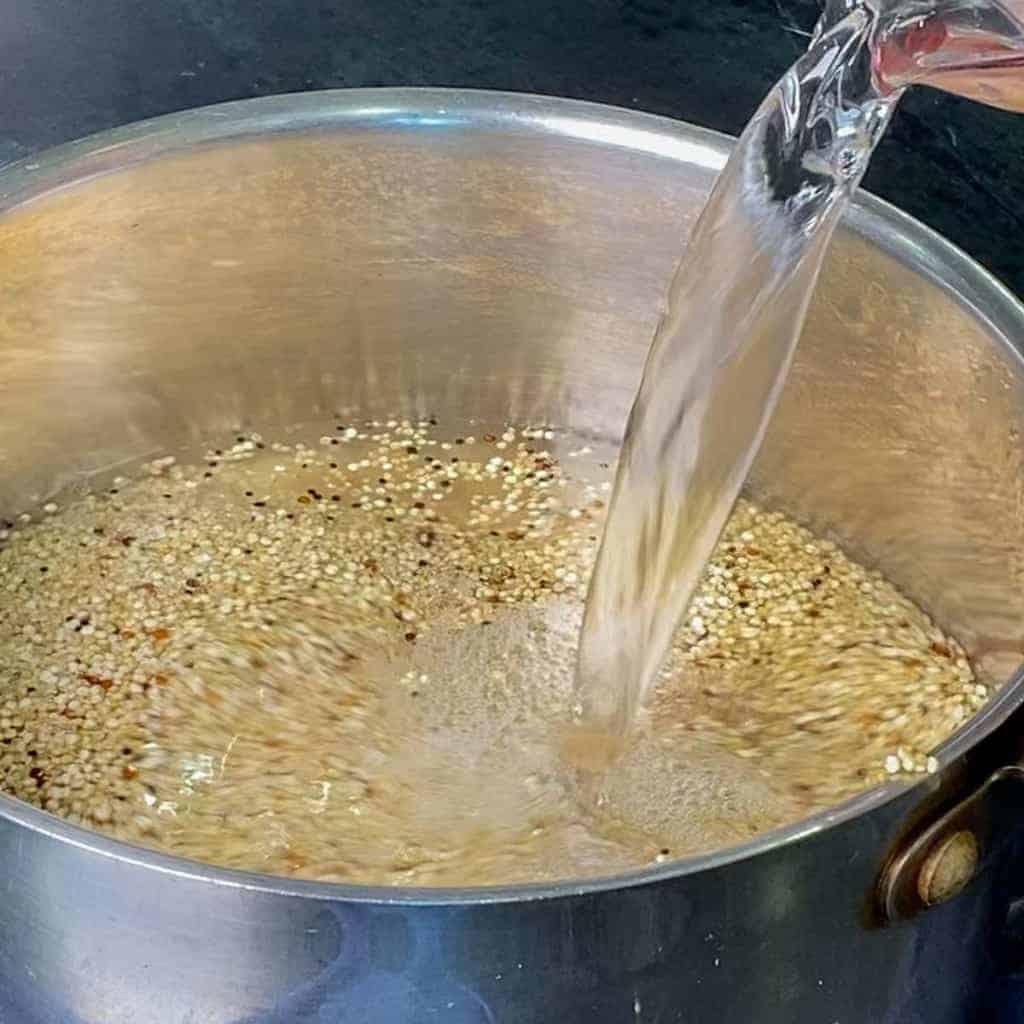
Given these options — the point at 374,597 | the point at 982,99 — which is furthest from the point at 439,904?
the point at 374,597

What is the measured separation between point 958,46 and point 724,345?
247 millimetres

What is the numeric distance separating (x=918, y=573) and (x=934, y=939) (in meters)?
0.40

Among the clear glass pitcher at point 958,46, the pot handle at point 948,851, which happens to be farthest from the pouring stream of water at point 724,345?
the pot handle at point 948,851

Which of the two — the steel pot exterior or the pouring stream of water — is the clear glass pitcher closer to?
the pouring stream of water

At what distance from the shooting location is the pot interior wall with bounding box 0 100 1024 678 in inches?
39.6

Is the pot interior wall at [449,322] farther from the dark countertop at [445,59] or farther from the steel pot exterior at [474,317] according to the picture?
the dark countertop at [445,59]

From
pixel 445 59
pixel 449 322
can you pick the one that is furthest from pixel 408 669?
pixel 445 59

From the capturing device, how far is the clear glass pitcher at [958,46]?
68cm

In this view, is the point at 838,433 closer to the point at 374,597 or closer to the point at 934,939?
the point at 374,597

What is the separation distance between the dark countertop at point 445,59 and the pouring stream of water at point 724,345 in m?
0.32

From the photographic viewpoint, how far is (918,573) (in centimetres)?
107

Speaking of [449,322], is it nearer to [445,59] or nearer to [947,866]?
[445,59]

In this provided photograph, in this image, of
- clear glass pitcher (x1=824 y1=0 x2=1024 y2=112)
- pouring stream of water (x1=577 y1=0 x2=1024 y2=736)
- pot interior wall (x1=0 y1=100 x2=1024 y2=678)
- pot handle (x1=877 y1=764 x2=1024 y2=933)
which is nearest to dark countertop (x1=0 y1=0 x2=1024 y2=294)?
pot interior wall (x1=0 y1=100 x2=1024 y2=678)

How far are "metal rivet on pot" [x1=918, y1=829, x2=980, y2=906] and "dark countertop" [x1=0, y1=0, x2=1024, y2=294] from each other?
2.14ft
